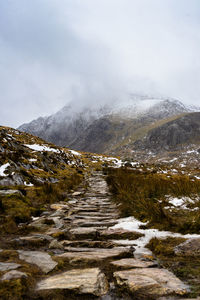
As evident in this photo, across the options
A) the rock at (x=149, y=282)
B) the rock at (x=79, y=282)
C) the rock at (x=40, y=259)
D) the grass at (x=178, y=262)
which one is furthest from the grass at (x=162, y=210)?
the rock at (x=40, y=259)

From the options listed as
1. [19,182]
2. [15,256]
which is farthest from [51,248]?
[19,182]

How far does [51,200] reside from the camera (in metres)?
7.37

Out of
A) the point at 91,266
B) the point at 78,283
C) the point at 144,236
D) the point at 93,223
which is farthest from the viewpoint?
the point at 93,223

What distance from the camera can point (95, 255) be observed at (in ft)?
9.82

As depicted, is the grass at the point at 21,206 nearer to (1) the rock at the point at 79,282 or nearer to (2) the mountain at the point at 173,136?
(1) the rock at the point at 79,282

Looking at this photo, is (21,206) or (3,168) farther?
(3,168)

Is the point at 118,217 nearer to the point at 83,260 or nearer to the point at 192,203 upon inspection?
the point at 192,203

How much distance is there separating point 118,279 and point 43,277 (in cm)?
89

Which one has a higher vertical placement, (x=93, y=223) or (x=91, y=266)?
(x=91, y=266)

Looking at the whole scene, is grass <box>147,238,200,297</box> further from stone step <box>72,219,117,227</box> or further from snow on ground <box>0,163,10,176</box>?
snow on ground <box>0,163,10,176</box>

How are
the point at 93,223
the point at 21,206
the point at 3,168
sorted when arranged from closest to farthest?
1. the point at 93,223
2. the point at 21,206
3. the point at 3,168

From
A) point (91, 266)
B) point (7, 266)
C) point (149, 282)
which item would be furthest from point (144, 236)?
point (7, 266)

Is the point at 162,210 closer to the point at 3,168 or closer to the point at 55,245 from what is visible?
the point at 55,245

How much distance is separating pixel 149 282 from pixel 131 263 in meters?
0.59
